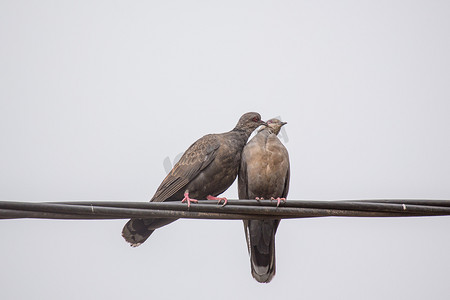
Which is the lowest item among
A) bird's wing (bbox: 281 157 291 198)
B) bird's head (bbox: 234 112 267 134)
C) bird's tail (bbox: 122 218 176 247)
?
bird's tail (bbox: 122 218 176 247)

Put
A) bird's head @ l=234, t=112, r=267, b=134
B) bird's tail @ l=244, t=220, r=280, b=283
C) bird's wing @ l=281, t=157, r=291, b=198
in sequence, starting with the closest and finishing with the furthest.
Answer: bird's tail @ l=244, t=220, r=280, b=283, bird's wing @ l=281, t=157, r=291, b=198, bird's head @ l=234, t=112, r=267, b=134

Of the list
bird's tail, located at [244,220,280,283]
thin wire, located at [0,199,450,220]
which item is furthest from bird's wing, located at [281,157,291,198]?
thin wire, located at [0,199,450,220]

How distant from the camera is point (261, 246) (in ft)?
19.9

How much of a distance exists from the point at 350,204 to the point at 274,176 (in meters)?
2.30

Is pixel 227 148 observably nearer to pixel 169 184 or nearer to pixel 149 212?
pixel 169 184

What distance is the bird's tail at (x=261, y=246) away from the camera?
19.6ft

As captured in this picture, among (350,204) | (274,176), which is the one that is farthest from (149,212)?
(274,176)

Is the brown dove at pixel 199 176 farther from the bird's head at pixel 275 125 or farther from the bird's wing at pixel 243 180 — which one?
the bird's head at pixel 275 125

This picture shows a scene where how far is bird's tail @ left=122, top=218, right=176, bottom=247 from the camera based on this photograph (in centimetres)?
606

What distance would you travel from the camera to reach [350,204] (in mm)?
3725

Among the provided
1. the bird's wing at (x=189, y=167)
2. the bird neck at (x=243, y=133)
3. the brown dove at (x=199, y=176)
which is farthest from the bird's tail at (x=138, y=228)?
the bird neck at (x=243, y=133)

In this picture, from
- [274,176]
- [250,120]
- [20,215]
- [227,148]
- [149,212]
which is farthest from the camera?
[250,120]

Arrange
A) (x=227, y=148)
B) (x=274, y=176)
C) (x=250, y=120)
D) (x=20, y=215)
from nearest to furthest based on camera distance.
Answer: (x=20, y=215) < (x=274, y=176) < (x=227, y=148) < (x=250, y=120)

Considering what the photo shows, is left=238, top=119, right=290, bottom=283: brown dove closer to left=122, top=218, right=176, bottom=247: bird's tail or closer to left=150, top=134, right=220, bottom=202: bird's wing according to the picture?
left=150, top=134, right=220, bottom=202: bird's wing
